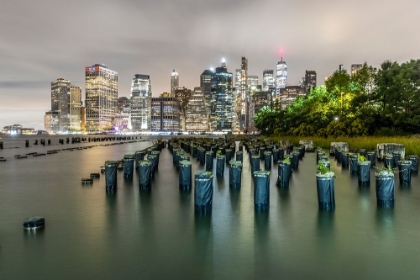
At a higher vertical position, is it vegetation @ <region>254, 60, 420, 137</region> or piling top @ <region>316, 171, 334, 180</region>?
vegetation @ <region>254, 60, 420, 137</region>

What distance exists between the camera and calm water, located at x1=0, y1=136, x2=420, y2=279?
5676 millimetres

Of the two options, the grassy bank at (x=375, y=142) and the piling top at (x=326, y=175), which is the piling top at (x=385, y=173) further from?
the grassy bank at (x=375, y=142)

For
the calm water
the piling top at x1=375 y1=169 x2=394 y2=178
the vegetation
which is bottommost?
the calm water

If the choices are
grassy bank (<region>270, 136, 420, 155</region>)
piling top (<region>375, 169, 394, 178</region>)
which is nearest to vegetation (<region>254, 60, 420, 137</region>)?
grassy bank (<region>270, 136, 420, 155</region>)

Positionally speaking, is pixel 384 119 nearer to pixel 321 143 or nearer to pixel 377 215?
pixel 321 143

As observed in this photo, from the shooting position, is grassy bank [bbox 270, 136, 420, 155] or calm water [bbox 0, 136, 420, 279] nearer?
calm water [bbox 0, 136, 420, 279]

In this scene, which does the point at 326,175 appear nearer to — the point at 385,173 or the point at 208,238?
the point at 385,173

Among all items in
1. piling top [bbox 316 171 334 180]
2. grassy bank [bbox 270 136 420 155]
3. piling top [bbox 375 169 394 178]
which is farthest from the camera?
grassy bank [bbox 270 136 420 155]

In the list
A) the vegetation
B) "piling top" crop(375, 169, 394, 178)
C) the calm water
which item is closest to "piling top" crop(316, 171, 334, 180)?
the calm water

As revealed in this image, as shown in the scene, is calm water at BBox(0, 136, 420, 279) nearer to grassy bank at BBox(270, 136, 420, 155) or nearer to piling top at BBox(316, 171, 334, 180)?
piling top at BBox(316, 171, 334, 180)

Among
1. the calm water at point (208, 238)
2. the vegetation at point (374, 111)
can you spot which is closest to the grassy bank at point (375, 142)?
the vegetation at point (374, 111)

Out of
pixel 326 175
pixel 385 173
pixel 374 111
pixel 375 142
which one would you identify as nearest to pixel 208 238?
pixel 326 175

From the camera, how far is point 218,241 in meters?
7.09

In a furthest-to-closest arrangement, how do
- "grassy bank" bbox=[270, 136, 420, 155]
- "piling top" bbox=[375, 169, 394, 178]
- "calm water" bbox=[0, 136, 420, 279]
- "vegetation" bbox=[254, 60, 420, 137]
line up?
"vegetation" bbox=[254, 60, 420, 137] < "grassy bank" bbox=[270, 136, 420, 155] < "piling top" bbox=[375, 169, 394, 178] < "calm water" bbox=[0, 136, 420, 279]
